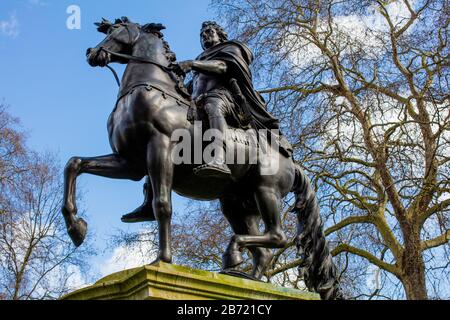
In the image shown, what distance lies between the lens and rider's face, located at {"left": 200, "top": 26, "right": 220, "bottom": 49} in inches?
281

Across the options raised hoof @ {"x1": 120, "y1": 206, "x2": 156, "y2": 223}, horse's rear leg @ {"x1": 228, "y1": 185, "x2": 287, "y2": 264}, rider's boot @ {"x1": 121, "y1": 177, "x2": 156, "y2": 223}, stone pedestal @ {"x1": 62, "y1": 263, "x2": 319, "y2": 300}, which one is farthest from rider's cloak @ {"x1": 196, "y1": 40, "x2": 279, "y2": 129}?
stone pedestal @ {"x1": 62, "y1": 263, "x2": 319, "y2": 300}

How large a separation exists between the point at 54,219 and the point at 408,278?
8.87 m

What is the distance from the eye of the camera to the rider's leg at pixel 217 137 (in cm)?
590

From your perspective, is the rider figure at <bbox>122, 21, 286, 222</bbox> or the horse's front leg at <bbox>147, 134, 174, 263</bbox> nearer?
the horse's front leg at <bbox>147, 134, 174, 263</bbox>

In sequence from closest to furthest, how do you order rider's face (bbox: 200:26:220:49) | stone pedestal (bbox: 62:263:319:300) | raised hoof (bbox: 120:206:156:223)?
stone pedestal (bbox: 62:263:319:300), raised hoof (bbox: 120:206:156:223), rider's face (bbox: 200:26:220:49)

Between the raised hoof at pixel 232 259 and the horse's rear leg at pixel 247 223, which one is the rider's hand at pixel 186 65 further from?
the raised hoof at pixel 232 259

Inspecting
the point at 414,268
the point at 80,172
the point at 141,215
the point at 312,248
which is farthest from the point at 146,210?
the point at 414,268

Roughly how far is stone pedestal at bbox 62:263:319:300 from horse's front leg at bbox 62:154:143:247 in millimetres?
524

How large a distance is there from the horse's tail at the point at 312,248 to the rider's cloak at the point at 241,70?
65 centimetres

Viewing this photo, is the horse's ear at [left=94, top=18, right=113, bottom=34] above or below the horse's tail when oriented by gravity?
above

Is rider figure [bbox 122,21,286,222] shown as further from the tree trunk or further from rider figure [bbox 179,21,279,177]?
the tree trunk

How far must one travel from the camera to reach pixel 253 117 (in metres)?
6.82

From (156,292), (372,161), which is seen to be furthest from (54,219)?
(156,292)

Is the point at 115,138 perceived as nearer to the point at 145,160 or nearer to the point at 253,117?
the point at 145,160
